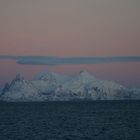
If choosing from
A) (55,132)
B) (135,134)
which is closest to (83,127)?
(55,132)

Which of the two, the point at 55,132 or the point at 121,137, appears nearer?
the point at 121,137

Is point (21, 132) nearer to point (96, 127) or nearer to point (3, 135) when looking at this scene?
point (3, 135)

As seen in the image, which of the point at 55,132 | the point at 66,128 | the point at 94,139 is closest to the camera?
the point at 94,139

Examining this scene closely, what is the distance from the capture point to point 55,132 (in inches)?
3878

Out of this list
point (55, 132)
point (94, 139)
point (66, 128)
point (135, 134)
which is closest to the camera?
point (94, 139)

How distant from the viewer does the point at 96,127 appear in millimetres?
107875

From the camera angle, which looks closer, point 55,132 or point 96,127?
point 55,132

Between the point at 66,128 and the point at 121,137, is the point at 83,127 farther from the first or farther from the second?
the point at 121,137

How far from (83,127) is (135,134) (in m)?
19.1

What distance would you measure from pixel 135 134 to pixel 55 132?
1589 centimetres

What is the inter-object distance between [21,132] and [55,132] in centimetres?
649

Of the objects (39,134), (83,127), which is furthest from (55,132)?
(83,127)

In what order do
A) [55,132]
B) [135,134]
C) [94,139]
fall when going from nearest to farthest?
[94,139] < [135,134] < [55,132]

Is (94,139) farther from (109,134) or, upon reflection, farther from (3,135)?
(3,135)
